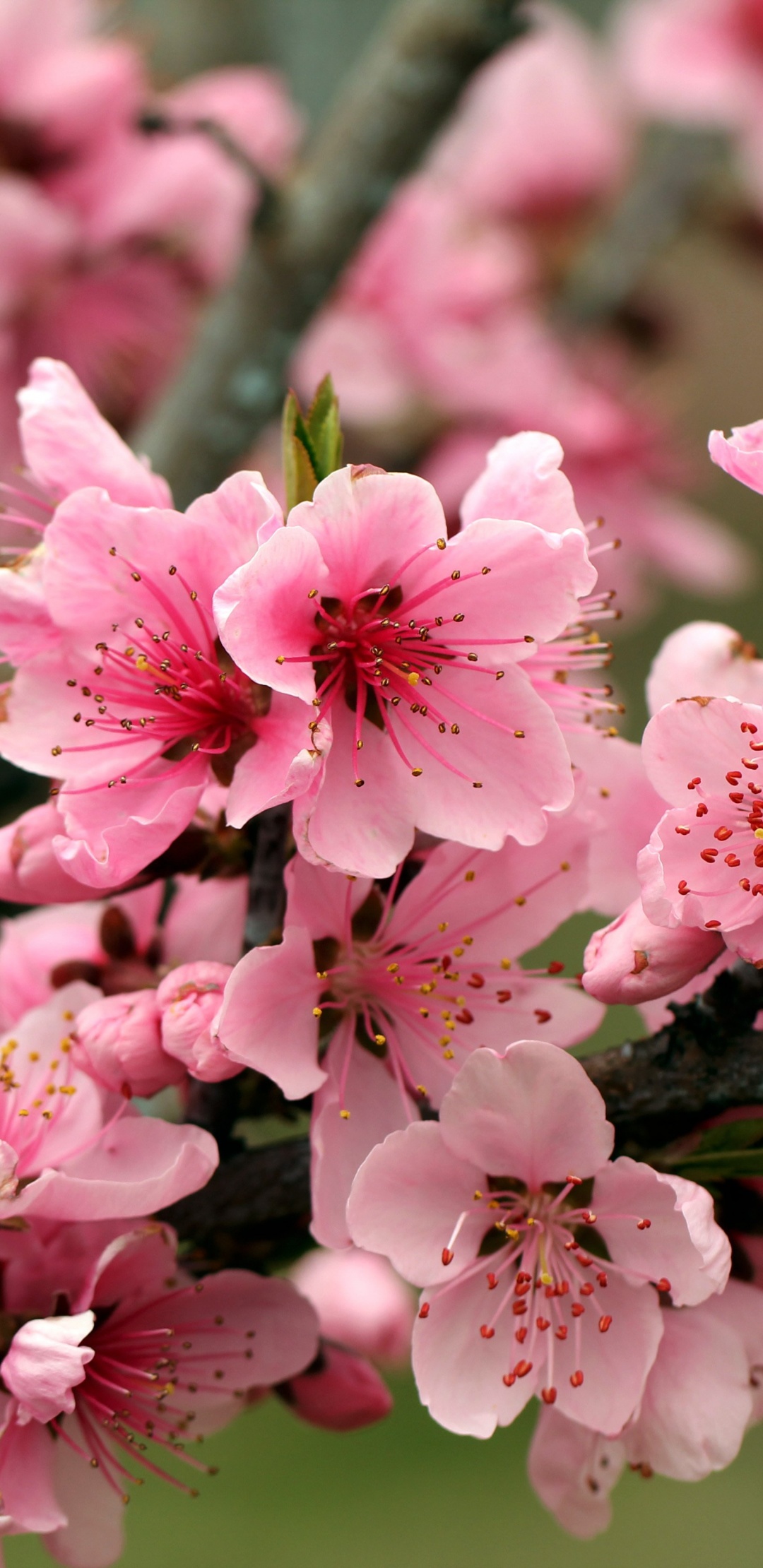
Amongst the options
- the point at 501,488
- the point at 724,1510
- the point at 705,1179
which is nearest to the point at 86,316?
the point at 501,488

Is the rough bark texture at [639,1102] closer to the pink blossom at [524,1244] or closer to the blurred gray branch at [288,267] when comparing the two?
the pink blossom at [524,1244]

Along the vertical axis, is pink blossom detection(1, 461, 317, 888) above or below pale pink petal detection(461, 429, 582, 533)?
below

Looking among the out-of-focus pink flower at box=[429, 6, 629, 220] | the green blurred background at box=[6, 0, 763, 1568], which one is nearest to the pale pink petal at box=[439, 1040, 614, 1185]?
the green blurred background at box=[6, 0, 763, 1568]

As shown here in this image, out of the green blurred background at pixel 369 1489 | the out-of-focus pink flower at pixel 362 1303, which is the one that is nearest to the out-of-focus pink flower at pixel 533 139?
the green blurred background at pixel 369 1489

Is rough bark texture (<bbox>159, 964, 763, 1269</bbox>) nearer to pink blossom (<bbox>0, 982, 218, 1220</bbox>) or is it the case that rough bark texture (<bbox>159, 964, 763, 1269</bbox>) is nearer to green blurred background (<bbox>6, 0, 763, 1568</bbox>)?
pink blossom (<bbox>0, 982, 218, 1220</bbox>)

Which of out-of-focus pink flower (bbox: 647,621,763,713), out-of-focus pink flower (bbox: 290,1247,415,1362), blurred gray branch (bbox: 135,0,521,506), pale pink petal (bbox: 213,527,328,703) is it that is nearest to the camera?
pale pink petal (bbox: 213,527,328,703)

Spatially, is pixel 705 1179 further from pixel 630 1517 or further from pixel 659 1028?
pixel 630 1517
